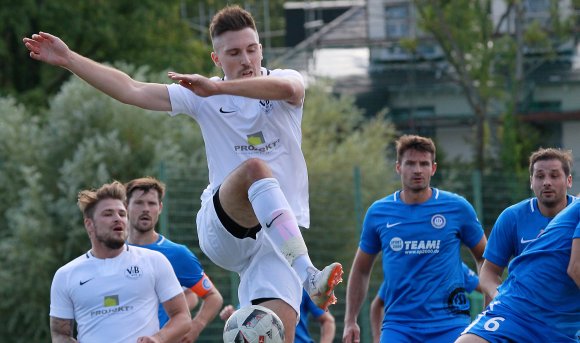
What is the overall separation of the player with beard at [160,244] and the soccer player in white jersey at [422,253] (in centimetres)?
131

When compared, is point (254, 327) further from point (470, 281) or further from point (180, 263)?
point (470, 281)

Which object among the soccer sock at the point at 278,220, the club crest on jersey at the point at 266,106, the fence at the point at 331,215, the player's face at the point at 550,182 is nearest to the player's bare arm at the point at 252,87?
the club crest on jersey at the point at 266,106

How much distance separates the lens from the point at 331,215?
1814 centimetres

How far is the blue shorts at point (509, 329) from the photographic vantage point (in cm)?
745

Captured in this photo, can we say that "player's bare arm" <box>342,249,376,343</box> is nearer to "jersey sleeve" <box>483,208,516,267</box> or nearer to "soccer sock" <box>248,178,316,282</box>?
"jersey sleeve" <box>483,208,516,267</box>

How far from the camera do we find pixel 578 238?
7062 mm

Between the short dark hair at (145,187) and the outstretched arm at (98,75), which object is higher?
the outstretched arm at (98,75)

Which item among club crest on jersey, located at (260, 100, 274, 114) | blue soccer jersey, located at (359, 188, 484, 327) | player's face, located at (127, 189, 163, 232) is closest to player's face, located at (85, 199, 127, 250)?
player's face, located at (127, 189, 163, 232)

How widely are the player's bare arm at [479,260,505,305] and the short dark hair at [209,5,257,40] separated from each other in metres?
2.66

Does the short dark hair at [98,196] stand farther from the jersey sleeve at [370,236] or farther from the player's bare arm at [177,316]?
the jersey sleeve at [370,236]

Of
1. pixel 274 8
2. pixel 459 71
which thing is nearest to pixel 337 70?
pixel 459 71

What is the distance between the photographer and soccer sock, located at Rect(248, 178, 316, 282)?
22.3 feet

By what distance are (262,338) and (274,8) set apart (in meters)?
44.5

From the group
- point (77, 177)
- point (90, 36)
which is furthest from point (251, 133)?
point (90, 36)
